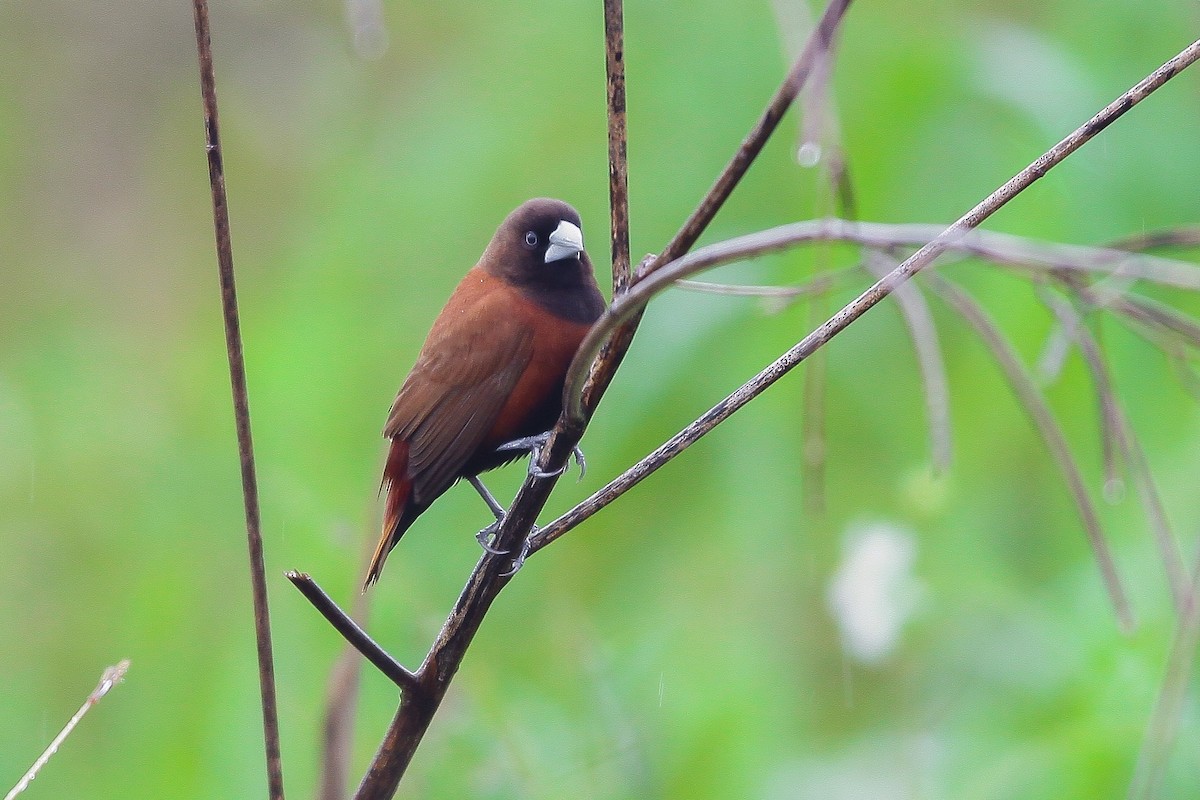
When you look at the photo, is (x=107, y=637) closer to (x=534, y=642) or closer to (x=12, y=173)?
(x=534, y=642)

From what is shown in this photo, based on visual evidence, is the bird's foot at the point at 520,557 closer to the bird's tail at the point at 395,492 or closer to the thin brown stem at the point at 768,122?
the thin brown stem at the point at 768,122

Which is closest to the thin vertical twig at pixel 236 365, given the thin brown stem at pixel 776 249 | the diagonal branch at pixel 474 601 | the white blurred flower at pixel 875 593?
the diagonal branch at pixel 474 601

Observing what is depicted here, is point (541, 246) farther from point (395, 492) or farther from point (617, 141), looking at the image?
point (617, 141)

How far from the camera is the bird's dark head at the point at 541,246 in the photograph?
2738mm

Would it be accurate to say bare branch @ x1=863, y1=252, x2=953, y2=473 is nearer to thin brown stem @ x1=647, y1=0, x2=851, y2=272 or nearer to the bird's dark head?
thin brown stem @ x1=647, y1=0, x2=851, y2=272

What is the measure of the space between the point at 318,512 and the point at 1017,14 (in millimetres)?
2633

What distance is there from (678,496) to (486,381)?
1099 mm

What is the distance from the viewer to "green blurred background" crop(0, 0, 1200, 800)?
8.81 ft

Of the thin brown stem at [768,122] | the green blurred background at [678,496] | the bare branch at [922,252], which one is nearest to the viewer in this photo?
the bare branch at [922,252]

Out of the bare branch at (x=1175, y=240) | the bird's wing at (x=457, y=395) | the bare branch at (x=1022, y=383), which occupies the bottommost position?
the bird's wing at (x=457, y=395)

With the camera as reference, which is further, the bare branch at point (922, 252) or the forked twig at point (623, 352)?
the forked twig at point (623, 352)

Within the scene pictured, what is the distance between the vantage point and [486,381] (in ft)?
8.54

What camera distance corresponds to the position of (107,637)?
13.6 feet

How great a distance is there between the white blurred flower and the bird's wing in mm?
861
